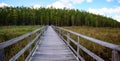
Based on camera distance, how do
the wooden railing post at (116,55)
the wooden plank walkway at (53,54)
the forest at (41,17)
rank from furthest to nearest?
the forest at (41,17) < the wooden plank walkway at (53,54) < the wooden railing post at (116,55)

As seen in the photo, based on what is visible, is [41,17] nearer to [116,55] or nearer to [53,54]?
[53,54]

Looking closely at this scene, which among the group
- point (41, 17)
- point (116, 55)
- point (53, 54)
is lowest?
point (53, 54)

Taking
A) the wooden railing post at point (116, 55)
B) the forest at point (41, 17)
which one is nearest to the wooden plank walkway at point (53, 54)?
the wooden railing post at point (116, 55)

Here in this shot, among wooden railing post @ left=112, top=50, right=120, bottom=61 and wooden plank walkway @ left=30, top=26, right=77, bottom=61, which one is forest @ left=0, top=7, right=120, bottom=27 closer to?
wooden plank walkway @ left=30, top=26, right=77, bottom=61

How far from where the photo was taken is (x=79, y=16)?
427 ft

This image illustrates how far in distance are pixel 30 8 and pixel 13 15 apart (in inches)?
1012

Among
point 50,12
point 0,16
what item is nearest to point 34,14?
point 50,12

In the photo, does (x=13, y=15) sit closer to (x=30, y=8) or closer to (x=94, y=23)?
(x=30, y=8)

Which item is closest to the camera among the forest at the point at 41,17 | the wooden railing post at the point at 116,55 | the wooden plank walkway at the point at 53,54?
the wooden railing post at the point at 116,55

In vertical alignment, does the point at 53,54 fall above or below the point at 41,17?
below

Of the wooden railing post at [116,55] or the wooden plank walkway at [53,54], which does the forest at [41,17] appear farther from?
the wooden railing post at [116,55]

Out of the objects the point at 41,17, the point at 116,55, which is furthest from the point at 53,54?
the point at 41,17

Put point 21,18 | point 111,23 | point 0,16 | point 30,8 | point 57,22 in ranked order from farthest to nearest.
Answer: point 111,23 → point 30,8 → point 57,22 → point 21,18 → point 0,16

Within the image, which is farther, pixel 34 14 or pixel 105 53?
pixel 34 14
